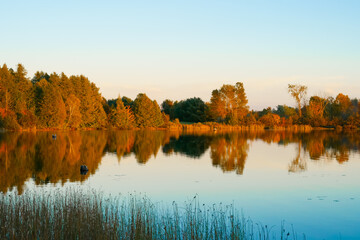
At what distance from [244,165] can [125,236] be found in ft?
61.6

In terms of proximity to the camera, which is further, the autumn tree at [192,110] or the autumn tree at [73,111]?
the autumn tree at [192,110]

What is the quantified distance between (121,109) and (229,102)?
3317 centimetres

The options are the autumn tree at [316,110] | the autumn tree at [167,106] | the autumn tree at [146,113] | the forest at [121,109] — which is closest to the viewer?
the forest at [121,109]

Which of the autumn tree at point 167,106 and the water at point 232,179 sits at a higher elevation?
the autumn tree at point 167,106

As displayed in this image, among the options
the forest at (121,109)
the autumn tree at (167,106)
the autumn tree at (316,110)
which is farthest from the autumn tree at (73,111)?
the autumn tree at (316,110)

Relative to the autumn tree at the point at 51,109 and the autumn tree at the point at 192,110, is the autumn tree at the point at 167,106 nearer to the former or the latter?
the autumn tree at the point at 192,110

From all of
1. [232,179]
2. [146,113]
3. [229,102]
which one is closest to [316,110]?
[229,102]

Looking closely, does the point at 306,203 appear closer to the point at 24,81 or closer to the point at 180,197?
the point at 180,197

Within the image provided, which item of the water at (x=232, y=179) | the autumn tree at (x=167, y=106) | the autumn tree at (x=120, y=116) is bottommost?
the water at (x=232, y=179)

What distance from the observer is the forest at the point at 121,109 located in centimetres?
6725

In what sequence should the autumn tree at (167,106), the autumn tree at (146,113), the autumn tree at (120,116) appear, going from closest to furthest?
the autumn tree at (120,116)
the autumn tree at (146,113)
the autumn tree at (167,106)

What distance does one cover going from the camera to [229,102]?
325 feet

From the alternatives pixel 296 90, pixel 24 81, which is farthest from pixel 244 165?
pixel 296 90

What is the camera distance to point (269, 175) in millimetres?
21766
